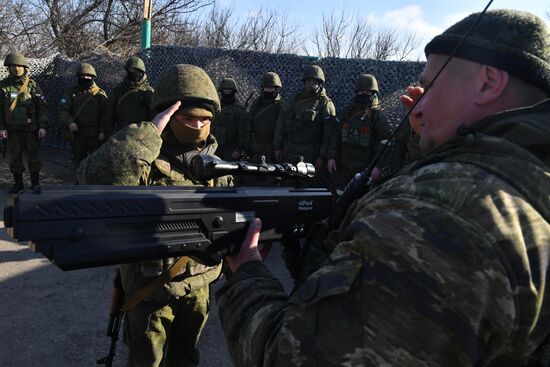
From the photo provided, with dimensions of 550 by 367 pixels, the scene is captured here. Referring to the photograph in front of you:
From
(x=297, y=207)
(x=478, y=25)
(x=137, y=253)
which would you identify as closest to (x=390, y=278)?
(x=478, y=25)

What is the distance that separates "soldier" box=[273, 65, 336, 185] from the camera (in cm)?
660

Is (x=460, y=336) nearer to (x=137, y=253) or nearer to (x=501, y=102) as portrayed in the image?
(x=501, y=102)

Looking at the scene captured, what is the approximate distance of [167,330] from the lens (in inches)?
92.9

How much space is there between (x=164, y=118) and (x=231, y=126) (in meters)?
5.26

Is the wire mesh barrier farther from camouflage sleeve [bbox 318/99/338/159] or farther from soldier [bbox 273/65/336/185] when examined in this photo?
camouflage sleeve [bbox 318/99/338/159]

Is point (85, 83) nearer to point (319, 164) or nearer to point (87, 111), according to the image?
point (87, 111)

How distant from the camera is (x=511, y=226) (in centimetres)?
81

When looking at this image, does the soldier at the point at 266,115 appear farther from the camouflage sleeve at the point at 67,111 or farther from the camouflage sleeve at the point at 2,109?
the camouflage sleeve at the point at 2,109

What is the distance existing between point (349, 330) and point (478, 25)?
0.76 m

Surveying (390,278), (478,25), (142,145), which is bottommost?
(142,145)

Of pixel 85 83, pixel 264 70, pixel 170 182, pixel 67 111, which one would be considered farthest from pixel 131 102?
pixel 170 182

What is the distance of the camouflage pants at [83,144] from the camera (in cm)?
829

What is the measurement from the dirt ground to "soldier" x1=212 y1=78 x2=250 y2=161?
2654 mm

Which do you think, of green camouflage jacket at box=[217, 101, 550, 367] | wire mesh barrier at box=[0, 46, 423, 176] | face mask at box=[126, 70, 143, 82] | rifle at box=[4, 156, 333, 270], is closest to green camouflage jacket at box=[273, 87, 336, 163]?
wire mesh barrier at box=[0, 46, 423, 176]
